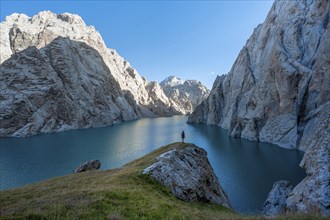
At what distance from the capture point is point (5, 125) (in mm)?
131125

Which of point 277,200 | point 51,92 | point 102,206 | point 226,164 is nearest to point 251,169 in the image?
point 226,164

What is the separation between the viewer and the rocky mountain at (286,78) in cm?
7412

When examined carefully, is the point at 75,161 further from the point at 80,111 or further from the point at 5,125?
the point at 80,111

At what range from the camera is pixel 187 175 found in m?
27.2

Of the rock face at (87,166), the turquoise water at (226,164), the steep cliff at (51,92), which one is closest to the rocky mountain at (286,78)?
the turquoise water at (226,164)

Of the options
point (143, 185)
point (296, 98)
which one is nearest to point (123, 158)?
point (143, 185)

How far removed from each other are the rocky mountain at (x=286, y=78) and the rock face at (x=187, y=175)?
36836mm

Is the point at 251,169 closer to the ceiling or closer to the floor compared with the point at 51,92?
closer to the floor

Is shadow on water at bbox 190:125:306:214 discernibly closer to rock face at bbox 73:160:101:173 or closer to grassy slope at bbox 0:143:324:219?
grassy slope at bbox 0:143:324:219

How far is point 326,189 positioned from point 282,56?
255 feet

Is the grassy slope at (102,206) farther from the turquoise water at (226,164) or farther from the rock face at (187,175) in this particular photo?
the turquoise water at (226,164)

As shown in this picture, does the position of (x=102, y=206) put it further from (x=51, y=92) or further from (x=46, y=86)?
(x=46, y=86)

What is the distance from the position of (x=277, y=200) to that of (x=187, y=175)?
14168 mm

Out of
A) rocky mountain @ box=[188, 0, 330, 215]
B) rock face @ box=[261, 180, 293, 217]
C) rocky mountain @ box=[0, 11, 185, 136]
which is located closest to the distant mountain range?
rocky mountain @ box=[0, 11, 185, 136]
